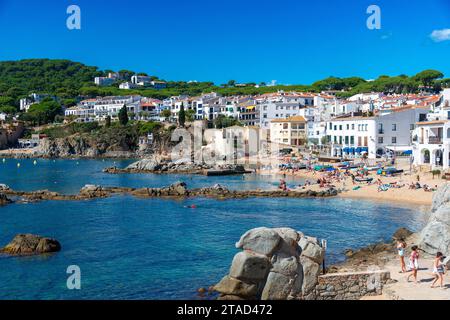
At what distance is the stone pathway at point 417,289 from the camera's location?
48.8ft

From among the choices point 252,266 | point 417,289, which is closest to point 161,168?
point 252,266

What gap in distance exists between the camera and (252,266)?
16109 mm

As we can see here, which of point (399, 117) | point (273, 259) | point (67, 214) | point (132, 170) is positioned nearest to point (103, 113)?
point (132, 170)

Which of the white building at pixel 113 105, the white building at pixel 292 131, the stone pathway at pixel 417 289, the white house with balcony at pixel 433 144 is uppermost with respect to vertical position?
the white building at pixel 113 105

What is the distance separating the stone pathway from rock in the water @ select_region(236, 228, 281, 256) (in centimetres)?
362

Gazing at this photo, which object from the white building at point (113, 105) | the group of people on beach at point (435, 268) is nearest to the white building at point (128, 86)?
the white building at point (113, 105)

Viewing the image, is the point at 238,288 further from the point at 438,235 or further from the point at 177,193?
the point at 177,193

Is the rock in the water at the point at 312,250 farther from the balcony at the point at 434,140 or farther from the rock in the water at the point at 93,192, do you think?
the balcony at the point at 434,140

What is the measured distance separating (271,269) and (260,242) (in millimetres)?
952

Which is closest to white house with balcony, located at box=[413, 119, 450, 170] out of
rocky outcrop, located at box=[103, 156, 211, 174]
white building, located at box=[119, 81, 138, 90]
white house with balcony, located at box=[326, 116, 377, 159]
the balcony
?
the balcony

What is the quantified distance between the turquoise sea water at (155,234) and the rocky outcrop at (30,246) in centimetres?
82

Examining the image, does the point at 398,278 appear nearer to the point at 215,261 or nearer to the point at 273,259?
the point at 273,259

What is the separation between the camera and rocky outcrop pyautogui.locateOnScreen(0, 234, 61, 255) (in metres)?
24.8

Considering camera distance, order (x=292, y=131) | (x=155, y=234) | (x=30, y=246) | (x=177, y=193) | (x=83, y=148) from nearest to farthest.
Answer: (x=30, y=246), (x=155, y=234), (x=177, y=193), (x=292, y=131), (x=83, y=148)
